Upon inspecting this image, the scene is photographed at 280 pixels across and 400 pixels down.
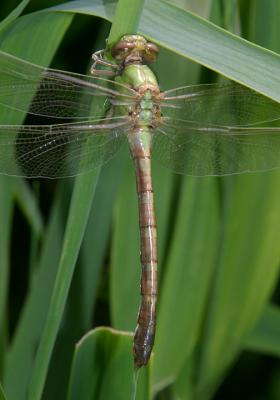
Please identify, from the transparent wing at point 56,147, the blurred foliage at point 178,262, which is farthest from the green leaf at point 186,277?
the transparent wing at point 56,147

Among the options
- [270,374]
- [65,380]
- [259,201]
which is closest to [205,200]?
[259,201]

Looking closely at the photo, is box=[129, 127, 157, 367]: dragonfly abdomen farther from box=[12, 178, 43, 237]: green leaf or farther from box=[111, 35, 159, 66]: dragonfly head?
box=[12, 178, 43, 237]: green leaf

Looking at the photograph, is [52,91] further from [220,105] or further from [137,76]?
[220,105]

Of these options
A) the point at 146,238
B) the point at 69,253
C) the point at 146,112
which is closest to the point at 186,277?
the point at 146,238

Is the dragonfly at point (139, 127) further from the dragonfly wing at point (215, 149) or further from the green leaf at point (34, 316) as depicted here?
the green leaf at point (34, 316)

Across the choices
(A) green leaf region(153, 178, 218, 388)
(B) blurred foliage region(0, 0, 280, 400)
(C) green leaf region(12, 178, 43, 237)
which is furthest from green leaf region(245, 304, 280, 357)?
(C) green leaf region(12, 178, 43, 237)

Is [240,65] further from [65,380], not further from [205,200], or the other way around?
[65,380]

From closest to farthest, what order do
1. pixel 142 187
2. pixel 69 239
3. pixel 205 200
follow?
pixel 69 239
pixel 142 187
pixel 205 200

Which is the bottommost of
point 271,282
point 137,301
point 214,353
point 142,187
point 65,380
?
point 65,380
